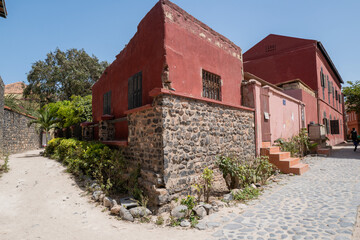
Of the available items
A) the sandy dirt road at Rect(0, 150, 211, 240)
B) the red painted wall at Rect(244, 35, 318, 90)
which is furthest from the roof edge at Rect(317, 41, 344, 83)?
the sandy dirt road at Rect(0, 150, 211, 240)

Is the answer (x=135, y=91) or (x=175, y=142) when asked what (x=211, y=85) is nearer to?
(x=135, y=91)

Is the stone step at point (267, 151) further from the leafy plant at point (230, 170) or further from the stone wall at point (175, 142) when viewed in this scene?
the leafy plant at point (230, 170)

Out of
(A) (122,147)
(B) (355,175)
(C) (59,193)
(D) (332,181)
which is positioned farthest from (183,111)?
(B) (355,175)

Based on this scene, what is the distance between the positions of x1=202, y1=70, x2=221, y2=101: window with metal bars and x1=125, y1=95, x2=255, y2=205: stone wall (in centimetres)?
68

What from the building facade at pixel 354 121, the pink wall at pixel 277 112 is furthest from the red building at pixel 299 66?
the building facade at pixel 354 121

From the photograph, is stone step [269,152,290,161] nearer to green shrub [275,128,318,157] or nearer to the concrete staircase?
the concrete staircase

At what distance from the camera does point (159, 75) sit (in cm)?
568

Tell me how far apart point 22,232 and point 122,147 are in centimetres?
341

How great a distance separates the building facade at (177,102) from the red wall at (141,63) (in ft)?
0.10

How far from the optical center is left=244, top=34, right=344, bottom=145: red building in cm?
1503

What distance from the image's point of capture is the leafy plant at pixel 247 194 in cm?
511

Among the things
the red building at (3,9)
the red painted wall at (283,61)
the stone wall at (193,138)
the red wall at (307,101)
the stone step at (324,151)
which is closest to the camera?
the stone wall at (193,138)

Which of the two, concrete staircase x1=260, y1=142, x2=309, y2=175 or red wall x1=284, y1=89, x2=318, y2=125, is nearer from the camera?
concrete staircase x1=260, y1=142, x2=309, y2=175

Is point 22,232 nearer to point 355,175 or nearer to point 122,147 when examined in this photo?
point 122,147
